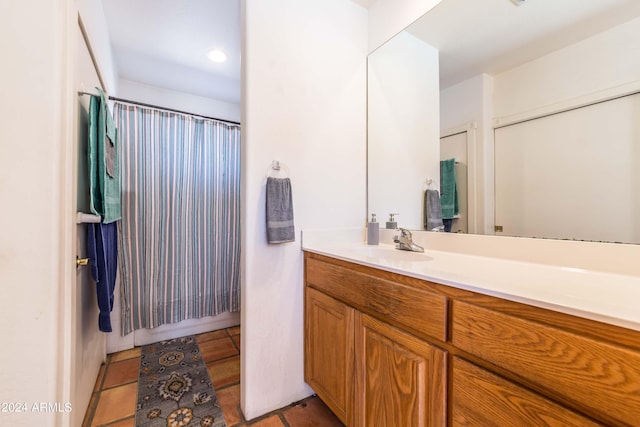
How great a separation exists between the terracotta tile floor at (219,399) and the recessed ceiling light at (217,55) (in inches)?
91.4

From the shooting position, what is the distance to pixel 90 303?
1.45 m

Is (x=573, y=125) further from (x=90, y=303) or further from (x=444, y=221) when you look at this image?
(x=90, y=303)

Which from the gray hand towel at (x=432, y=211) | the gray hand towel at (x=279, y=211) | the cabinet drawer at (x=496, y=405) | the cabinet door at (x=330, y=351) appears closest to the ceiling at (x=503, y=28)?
the gray hand towel at (x=432, y=211)

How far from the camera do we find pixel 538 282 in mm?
828

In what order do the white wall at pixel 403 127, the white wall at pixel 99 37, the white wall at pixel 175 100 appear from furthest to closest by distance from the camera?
1. the white wall at pixel 175 100
2. the white wall at pixel 403 127
3. the white wall at pixel 99 37

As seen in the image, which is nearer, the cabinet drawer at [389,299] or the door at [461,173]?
the cabinet drawer at [389,299]

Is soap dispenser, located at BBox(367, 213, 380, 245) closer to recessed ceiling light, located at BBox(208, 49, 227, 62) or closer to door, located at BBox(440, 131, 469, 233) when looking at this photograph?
door, located at BBox(440, 131, 469, 233)

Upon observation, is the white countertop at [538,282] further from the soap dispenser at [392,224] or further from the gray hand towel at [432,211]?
the soap dispenser at [392,224]

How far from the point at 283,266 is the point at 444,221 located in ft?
2.95

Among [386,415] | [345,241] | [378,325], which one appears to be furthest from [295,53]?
[386,415]

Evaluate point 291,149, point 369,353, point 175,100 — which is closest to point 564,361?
point 369,353

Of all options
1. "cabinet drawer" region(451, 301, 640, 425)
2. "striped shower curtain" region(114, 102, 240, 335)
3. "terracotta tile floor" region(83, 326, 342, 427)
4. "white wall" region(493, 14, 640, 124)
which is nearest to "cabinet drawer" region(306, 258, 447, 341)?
"cabinet drawer" region(451, 301, 640, 425)

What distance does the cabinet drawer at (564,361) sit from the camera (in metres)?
0.47

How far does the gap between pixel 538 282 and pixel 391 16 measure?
5.38ft
